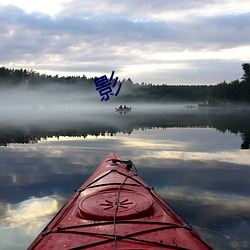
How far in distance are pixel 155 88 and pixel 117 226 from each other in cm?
17858

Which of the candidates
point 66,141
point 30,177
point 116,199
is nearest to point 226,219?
point 116,199

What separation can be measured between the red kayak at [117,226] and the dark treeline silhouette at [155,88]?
100075mm

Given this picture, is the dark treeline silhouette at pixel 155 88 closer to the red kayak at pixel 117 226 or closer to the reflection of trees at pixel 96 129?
the reflection of trees at pixel 96 129

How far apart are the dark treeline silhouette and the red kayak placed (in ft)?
328

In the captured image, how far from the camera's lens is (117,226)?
4645mm

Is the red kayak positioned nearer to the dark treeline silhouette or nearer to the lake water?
the lake water

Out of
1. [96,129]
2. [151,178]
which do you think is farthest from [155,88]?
[151,178]

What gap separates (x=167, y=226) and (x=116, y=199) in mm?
1370

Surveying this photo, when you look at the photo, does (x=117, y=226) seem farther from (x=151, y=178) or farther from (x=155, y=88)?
(x=155, y=88)

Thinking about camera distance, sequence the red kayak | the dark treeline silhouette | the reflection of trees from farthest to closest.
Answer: the dark treeline silhouette < the reflection of trees < the red kayak

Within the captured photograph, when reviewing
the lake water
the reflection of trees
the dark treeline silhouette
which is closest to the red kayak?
the lake water

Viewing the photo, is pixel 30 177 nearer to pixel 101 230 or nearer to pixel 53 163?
pixel 53 163

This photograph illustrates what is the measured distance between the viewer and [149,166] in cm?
1260

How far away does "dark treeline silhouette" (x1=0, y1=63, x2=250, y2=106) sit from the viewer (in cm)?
10200
